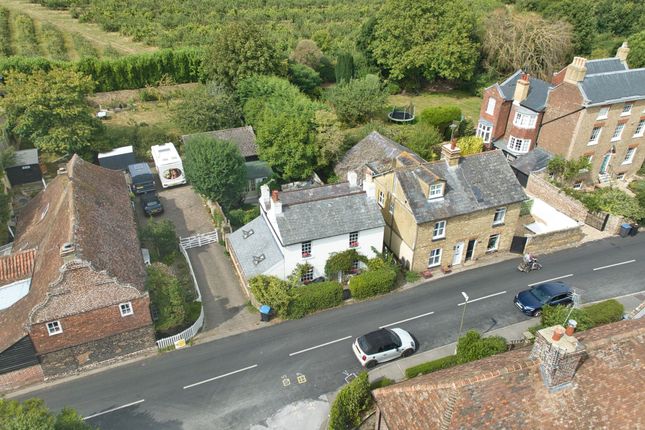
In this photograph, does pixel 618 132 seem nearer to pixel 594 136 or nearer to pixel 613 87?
pixel 594 136

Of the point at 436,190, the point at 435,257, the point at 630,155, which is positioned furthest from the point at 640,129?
the point at 435,257

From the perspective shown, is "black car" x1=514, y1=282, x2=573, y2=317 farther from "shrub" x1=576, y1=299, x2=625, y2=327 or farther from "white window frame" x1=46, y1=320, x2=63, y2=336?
"white window frame" x1=46, y1=320, x2=63, y2=336

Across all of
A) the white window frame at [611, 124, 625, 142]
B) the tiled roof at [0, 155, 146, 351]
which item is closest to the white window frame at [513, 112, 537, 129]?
the white window frame at [611, 124, 625, 142]

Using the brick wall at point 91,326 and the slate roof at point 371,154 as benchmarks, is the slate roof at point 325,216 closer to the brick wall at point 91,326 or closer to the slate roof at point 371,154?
the slate roof at point 371,154

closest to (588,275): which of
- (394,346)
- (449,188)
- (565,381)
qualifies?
(449,188)

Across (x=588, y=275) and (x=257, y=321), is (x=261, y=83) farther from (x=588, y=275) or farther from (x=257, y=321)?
(x=588, y=275)
